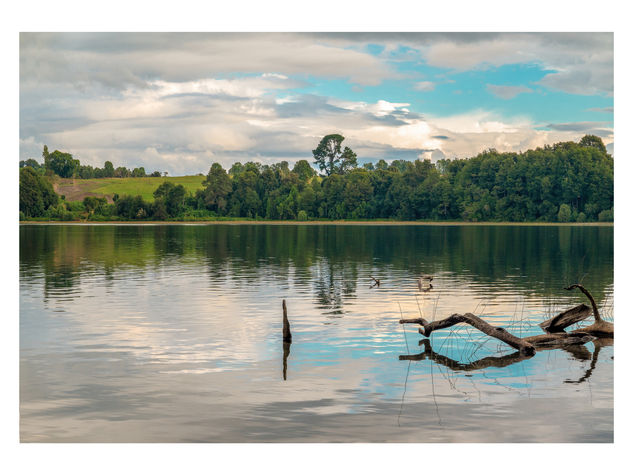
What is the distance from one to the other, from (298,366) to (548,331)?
1012cm

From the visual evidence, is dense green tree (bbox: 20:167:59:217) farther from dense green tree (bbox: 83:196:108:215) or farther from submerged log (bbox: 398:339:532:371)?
submerged log (bbox: 398:339:532:371)

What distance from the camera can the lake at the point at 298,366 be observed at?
16.6m

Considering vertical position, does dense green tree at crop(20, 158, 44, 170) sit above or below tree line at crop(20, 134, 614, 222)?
above

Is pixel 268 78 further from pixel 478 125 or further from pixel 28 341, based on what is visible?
pixel 28 341

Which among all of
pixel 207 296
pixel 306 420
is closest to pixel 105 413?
pixel 306 420

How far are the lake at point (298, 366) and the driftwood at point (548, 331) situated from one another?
49 centimetres

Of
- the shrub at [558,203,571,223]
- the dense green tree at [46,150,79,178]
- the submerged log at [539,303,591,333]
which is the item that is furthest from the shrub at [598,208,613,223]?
the submerged log at [539,303,591,333]

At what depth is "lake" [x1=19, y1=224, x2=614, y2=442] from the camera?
16.6 meters

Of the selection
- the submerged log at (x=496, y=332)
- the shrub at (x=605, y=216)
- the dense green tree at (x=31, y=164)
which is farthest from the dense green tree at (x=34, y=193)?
the submerged log at (x=496, y=332)

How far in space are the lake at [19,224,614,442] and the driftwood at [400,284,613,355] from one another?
0.49 m

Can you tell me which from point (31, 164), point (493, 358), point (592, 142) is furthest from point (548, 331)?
point (31, 164)

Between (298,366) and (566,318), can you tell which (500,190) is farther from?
(298,366)

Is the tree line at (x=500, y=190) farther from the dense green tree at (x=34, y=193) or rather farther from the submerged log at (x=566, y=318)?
the submerged log at (x=566, y=318)
